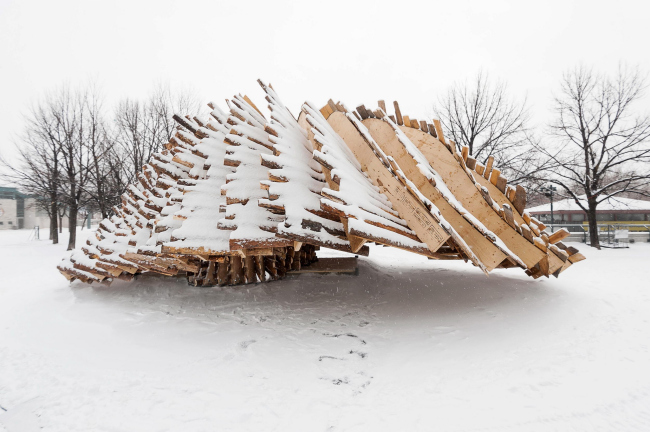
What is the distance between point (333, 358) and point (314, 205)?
6.47 feet

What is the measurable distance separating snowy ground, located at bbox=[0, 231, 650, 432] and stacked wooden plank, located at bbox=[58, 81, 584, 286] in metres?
0.88

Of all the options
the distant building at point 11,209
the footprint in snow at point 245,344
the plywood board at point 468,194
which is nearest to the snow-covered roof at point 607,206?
the plywood board at point 468,194

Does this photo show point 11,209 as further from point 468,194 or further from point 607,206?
point 607,206

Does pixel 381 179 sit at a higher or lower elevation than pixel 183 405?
higher

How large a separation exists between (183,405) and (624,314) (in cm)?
615

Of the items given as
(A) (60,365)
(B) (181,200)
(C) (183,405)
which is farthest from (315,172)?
(A) (60,365)

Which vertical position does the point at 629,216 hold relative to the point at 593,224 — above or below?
above

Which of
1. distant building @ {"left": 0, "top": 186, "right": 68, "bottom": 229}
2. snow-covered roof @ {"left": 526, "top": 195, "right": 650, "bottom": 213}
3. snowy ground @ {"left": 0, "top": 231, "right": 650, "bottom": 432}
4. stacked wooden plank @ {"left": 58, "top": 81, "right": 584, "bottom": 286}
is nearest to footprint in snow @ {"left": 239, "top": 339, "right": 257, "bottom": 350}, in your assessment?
snowy ground @ {"left": 0, "top": 231, "right": 650, "bottom": 432}

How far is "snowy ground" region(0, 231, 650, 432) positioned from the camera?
9.90 feet

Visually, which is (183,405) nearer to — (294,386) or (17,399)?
(294,386)

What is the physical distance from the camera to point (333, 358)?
4148 mm

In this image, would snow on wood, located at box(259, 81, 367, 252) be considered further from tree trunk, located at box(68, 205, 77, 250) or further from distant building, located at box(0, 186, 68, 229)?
distant building, located at box(0, 186, 68, 229)

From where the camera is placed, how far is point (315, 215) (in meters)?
4.66

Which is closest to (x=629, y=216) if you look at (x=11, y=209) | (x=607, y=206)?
(x=607, y=206)
